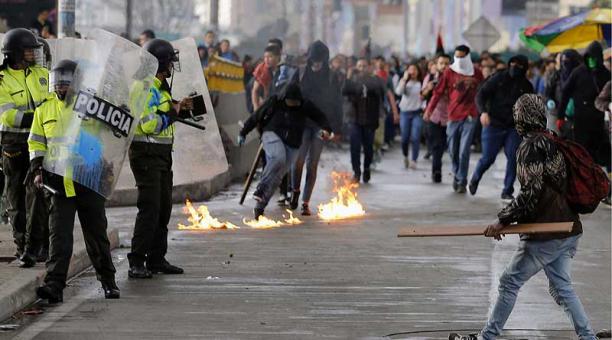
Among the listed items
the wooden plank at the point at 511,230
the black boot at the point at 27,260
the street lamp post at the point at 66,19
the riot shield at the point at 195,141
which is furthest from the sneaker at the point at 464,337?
the street lamp post at the point at 66,19

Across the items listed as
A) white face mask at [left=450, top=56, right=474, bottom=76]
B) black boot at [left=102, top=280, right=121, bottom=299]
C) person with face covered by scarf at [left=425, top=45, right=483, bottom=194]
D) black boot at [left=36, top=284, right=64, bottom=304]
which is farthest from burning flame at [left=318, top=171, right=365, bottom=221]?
black boot at [left=36, top=284, right=64, bottom=304]

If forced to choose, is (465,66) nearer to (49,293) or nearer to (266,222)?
(266,222)

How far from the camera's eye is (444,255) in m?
13.5

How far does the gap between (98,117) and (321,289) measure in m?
2.12

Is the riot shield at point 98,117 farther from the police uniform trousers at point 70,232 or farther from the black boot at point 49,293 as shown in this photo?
the black boot at point 49,293

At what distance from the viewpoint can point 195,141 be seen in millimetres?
13250

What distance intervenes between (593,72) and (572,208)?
11220 millimetres

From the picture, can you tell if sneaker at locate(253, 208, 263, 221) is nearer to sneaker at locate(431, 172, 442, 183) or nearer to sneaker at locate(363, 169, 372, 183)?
sneaker at locate(363, 169, 372, 183)

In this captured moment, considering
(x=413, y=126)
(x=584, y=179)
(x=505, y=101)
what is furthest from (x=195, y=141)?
(x=413, y=126)

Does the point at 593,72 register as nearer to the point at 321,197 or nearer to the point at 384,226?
the point at 321,197

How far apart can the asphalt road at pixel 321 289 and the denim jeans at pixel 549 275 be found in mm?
746

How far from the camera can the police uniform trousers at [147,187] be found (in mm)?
11477

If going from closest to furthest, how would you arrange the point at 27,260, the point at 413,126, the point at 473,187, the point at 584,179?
the point at 584,179 < the point at 27,260 < the point at 473,187 < the point at 413,126

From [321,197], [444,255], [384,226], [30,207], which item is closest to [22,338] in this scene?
[30,207]
